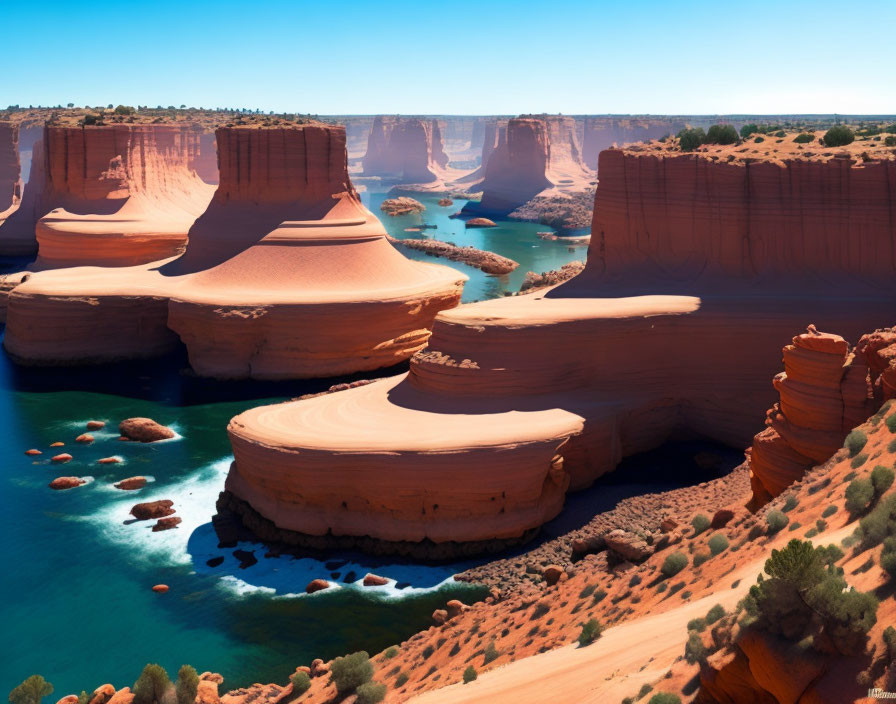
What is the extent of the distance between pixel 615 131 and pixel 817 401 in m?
150

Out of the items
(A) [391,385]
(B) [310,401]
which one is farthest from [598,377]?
(B) [310,401]

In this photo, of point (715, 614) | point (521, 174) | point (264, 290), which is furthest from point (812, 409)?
Answer: point (521, 174)

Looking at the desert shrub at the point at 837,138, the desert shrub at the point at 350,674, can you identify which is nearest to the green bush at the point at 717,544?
the desert shrub at the point at 350,674

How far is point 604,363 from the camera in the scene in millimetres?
29031

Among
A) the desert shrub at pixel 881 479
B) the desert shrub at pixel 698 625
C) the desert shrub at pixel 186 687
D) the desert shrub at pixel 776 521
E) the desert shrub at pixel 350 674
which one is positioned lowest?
the desert shrub at pixel 186 687

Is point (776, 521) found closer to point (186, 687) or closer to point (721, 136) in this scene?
point (186, 687)

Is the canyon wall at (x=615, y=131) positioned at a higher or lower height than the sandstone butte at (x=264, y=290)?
higher

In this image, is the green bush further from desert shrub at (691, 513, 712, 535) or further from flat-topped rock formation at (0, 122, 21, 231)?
flat-topped rock formation at (0, 122, 21, 231)

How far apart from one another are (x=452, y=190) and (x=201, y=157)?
54.5m

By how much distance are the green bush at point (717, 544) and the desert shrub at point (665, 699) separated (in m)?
5.50

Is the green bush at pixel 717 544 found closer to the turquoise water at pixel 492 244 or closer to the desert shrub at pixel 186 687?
the desert shrub at pixel 186 687

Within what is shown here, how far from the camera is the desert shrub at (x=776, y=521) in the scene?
43.8ft

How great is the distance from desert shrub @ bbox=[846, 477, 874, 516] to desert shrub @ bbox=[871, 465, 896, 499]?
63 mm

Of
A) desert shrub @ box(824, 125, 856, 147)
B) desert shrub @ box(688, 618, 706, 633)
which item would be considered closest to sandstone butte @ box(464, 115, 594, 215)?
desert shrub @ box(824, 125, 856, 147)
